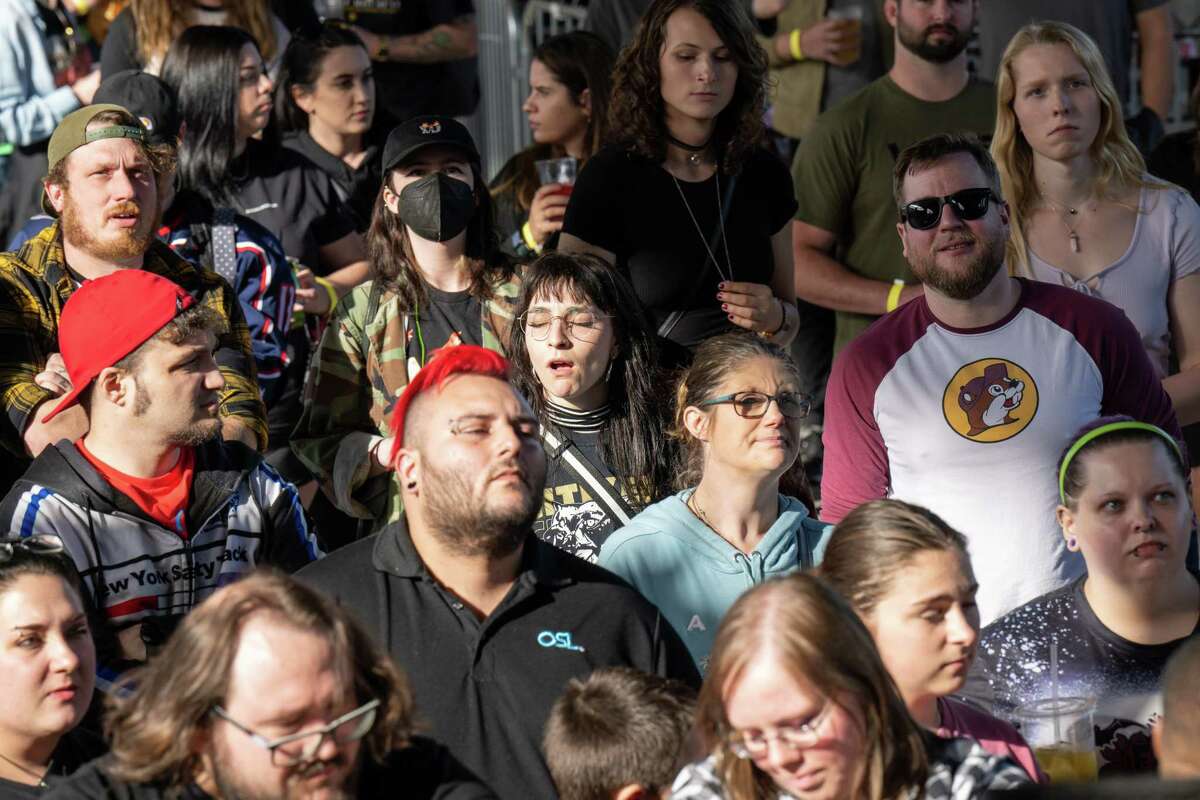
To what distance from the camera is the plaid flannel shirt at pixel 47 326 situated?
16.1ft

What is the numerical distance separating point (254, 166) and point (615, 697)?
3.63 m

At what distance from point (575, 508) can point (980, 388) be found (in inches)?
42.8

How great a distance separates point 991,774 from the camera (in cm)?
308

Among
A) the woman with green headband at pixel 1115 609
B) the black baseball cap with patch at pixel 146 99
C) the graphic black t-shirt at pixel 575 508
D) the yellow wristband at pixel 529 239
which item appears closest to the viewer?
the woman with green headband at pixel 1115 609

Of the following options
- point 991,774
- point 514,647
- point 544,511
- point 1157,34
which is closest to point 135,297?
point 544,511

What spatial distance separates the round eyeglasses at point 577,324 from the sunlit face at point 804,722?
1889 millimetres

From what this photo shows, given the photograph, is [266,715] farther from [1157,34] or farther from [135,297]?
[1157,34]

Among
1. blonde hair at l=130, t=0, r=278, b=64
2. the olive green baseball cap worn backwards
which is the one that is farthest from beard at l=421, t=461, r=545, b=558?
blonde hair at l=130, t=0, r=278, b=64

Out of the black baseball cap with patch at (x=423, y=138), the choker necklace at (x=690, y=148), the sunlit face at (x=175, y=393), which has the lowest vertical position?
Answer: the sunlit face at (x=175, y=393)

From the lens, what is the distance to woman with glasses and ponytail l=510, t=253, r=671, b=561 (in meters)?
4.77

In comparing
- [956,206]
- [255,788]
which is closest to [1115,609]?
[956,206]

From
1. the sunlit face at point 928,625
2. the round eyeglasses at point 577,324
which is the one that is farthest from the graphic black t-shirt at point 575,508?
the sunlit face at point 928,625

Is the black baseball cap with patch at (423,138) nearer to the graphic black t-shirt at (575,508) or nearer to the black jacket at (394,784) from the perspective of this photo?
the graphic black t-shirt at (575,508)

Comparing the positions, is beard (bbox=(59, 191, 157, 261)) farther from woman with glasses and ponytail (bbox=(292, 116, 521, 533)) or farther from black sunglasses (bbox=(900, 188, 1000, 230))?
black sunglasses (bbox=(900, 188, 1000, 230))
